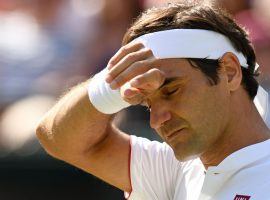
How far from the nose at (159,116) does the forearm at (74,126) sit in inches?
16.1

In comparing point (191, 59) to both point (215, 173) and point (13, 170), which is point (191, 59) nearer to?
point (215, 173)

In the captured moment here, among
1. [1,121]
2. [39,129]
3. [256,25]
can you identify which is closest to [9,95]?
[1,121]

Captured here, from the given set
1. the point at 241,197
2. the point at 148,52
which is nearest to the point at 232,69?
the point at 148,52

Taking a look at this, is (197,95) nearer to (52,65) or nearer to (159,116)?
(159,116)

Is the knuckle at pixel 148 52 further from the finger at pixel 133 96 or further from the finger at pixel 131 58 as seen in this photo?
the finger at pixel 133 96

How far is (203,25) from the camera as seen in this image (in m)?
2.59

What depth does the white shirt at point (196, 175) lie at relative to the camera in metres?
2.44

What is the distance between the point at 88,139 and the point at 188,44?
64cm

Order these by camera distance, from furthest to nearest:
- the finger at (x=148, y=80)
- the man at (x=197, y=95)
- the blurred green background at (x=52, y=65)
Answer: the blurred green background at (x=52, y=65) → the man at (x=197, y=95) → the finger at (x=148, y=80)

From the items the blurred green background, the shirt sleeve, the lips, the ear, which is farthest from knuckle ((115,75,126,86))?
the blurred green background

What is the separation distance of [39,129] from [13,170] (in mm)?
1396

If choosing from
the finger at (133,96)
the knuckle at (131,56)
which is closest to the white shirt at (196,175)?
the finger at (133,96)

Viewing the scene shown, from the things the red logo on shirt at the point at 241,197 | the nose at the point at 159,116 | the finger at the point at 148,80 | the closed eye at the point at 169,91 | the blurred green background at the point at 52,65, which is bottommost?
the blurred green background at the point at 52,65

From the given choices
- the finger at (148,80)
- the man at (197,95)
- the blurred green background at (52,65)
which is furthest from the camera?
the blurred green background at (52,65)
